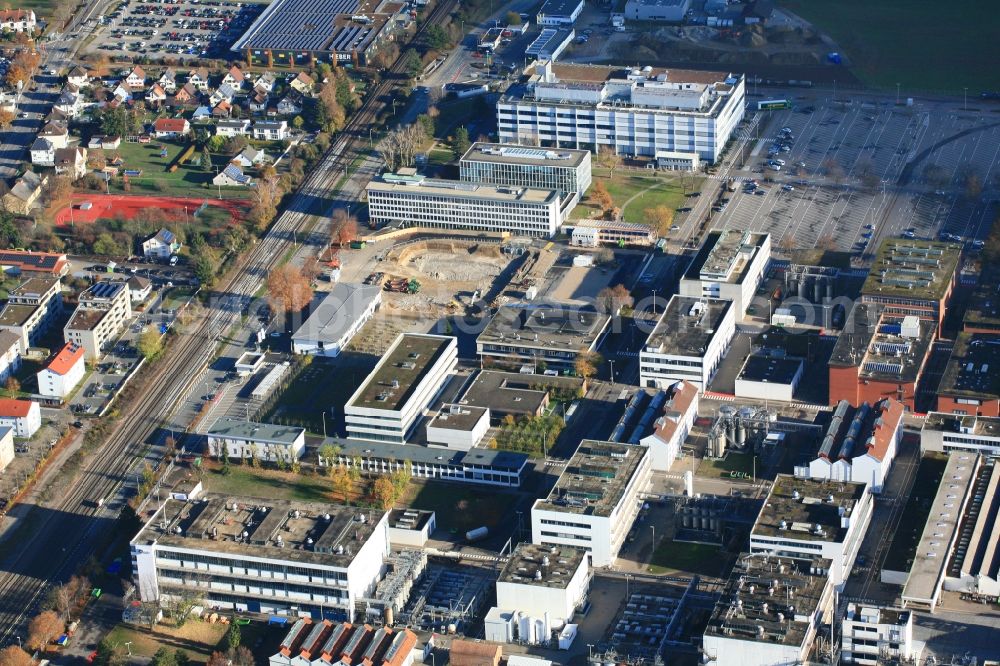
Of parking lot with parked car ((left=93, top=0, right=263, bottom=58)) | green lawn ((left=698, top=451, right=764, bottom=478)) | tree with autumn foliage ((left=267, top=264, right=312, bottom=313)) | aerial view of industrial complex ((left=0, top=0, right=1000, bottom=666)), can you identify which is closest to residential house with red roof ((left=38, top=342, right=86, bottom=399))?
aerial view of industrial complex ((left=0, top=0, right=1000, bottom=666))

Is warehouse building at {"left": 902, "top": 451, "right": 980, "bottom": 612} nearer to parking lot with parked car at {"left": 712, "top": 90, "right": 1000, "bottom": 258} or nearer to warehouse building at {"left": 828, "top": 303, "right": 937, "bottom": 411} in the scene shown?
warehouse building at {"left": 828, "top": 303, "right": 937, "bottom": 411}

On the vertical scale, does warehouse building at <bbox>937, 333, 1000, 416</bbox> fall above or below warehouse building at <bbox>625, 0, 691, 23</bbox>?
below

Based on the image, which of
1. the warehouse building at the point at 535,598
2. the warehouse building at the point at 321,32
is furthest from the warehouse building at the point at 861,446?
the warehouse building at the point at 321,32

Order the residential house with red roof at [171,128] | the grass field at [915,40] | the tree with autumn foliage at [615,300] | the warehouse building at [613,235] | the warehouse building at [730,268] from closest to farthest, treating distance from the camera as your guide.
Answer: the warehouse building at [730,268] → the tree with autumn foliage at [615,300] → the warehouse building at [613,235] → the residential house with red roof at [171,128] → the grass field at [915,40]

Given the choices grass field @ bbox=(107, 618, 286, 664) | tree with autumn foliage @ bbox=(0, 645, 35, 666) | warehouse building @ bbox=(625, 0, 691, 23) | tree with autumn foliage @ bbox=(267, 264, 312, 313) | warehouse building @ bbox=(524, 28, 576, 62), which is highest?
warehouse building @ bbox=(625, 0, 691, 23)

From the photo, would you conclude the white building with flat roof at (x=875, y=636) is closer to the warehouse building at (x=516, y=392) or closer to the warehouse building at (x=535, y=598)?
the warehouse building at (x=535, y=598)

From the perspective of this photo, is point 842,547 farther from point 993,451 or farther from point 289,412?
point 289,412
